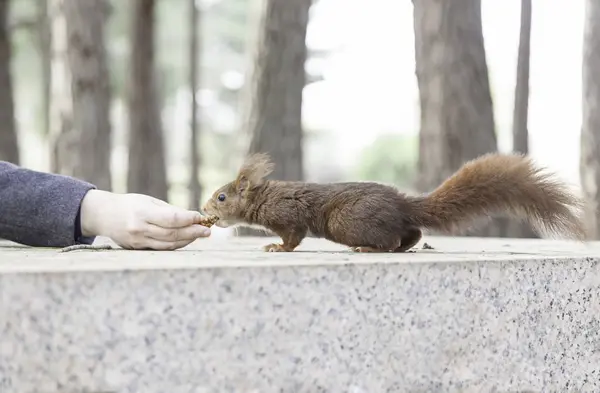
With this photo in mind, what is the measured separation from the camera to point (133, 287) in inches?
55.3

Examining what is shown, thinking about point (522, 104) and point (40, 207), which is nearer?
point (40, 207)

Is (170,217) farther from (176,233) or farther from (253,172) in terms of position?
(253,172)

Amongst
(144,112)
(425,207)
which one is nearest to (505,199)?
(425,207)

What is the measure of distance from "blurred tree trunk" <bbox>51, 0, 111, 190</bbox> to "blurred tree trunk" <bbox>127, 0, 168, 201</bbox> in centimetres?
229

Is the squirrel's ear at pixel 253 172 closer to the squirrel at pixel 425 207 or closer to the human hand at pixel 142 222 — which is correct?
the squirrel at pixel 425 207

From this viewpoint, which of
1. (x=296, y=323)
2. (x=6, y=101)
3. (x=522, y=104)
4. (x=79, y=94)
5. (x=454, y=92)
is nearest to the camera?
(x=296, y=323)

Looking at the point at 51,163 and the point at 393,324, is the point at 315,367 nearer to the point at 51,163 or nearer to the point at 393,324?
the point at 393,324

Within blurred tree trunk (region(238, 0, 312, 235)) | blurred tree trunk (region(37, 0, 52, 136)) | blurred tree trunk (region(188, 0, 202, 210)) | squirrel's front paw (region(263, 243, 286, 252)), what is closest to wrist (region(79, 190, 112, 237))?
squirrel's front paw (region(263, 243, 286, 252))

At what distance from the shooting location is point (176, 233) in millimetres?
1983

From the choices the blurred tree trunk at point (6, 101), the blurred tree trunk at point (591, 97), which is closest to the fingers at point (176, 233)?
the blurred tree trunk at point (591, 97)

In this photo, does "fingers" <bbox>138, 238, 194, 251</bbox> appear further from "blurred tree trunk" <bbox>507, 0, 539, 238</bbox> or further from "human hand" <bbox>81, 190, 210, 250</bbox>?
"blurred tree trunk" <bbox>507, 0, 539, 238</bbox>

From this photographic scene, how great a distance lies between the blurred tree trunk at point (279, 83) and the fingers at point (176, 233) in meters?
3.35

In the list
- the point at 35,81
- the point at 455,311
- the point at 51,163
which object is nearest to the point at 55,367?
the point at 455,311

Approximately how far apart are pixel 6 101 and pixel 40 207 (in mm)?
6893
